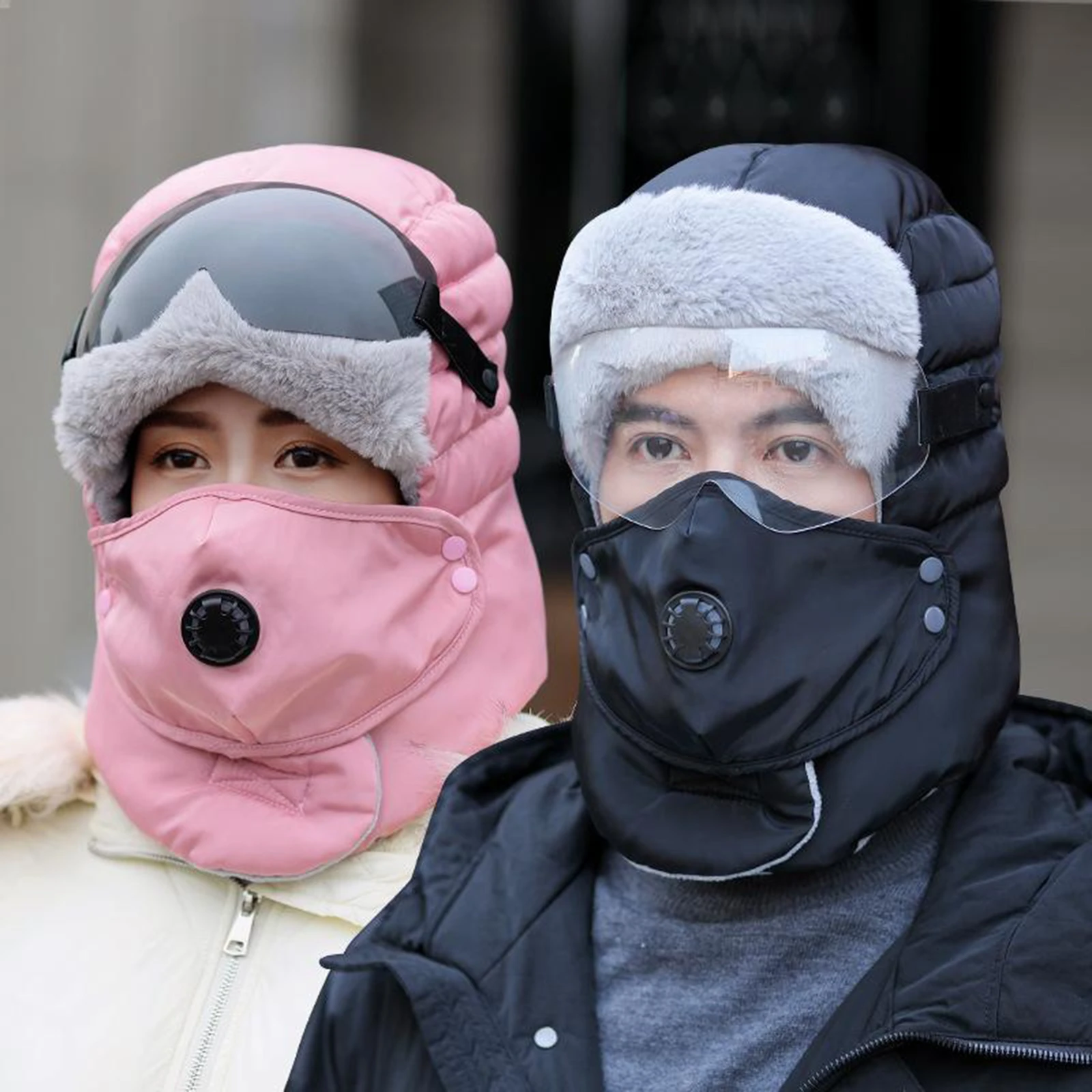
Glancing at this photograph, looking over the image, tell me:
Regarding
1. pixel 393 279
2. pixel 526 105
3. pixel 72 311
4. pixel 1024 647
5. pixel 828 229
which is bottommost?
pixel 1024 647

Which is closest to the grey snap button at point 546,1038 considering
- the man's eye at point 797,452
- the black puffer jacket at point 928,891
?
the black puffer jacket at point 928,891

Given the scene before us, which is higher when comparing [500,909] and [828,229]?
[828,229]

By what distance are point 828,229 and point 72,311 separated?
4.14 m

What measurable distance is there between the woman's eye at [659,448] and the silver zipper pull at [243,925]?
34.6 inches

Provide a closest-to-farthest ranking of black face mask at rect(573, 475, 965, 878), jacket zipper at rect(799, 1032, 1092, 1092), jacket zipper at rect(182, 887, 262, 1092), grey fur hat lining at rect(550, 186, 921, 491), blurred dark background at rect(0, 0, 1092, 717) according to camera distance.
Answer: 1. jacket zipper at rect(799, 1032, 1092, 1092)
2. black face mask at rect(573, 475, 965, 878)
3. grey fur hat lining at rect(550, 186, 921, 491)
4. jacket zipper at rect(182, 887, 262, 1092)
5. blurred dark background at rect(0, 0, 1092, 717)

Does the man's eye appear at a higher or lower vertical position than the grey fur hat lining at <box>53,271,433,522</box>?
higher

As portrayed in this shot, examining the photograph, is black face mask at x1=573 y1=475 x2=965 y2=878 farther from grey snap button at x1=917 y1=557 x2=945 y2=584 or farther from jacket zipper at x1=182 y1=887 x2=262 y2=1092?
jacket zipper at x1=182 y1=887 x2=262 y2=1092

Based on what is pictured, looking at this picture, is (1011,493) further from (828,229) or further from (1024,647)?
(828,229)

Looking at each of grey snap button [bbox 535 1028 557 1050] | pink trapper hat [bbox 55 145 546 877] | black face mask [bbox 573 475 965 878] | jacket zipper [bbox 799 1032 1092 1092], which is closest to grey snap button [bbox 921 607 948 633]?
black face mask [bbox 573 475 965 878]

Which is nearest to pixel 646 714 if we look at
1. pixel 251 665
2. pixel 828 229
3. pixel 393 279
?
pixel 828 229

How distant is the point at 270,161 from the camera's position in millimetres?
2918

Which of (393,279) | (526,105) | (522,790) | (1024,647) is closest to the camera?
(522,790)

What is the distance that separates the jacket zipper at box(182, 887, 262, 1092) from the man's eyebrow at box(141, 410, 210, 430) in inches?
24.4

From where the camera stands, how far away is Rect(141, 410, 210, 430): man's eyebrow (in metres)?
2.71
